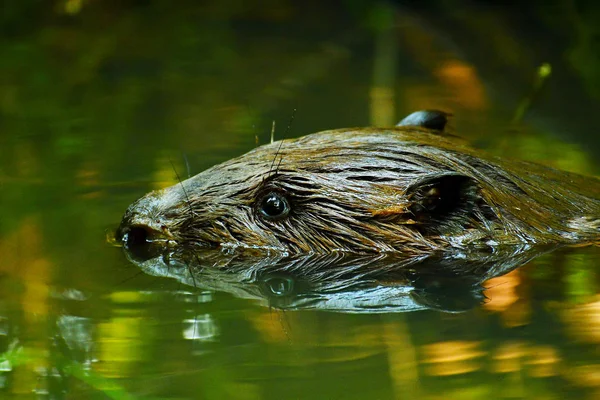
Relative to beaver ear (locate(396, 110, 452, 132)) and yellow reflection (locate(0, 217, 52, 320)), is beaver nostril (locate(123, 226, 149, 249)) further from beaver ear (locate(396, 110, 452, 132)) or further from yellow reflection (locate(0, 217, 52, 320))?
beaver ear (locate(396, 110, 452, 132))

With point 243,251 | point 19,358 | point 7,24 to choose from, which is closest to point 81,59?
point 7,24

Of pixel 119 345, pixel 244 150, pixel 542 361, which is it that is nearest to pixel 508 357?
pixel 542 361

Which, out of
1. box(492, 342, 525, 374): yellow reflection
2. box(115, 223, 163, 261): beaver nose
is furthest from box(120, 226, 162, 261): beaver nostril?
box(492, 342, 525, 374): yellow reflection

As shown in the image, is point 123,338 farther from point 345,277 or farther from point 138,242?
point 138,242

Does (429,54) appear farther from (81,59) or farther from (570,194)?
(570,194)

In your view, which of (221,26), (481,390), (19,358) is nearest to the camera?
(481,390)

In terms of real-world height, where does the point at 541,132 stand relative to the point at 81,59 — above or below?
below
